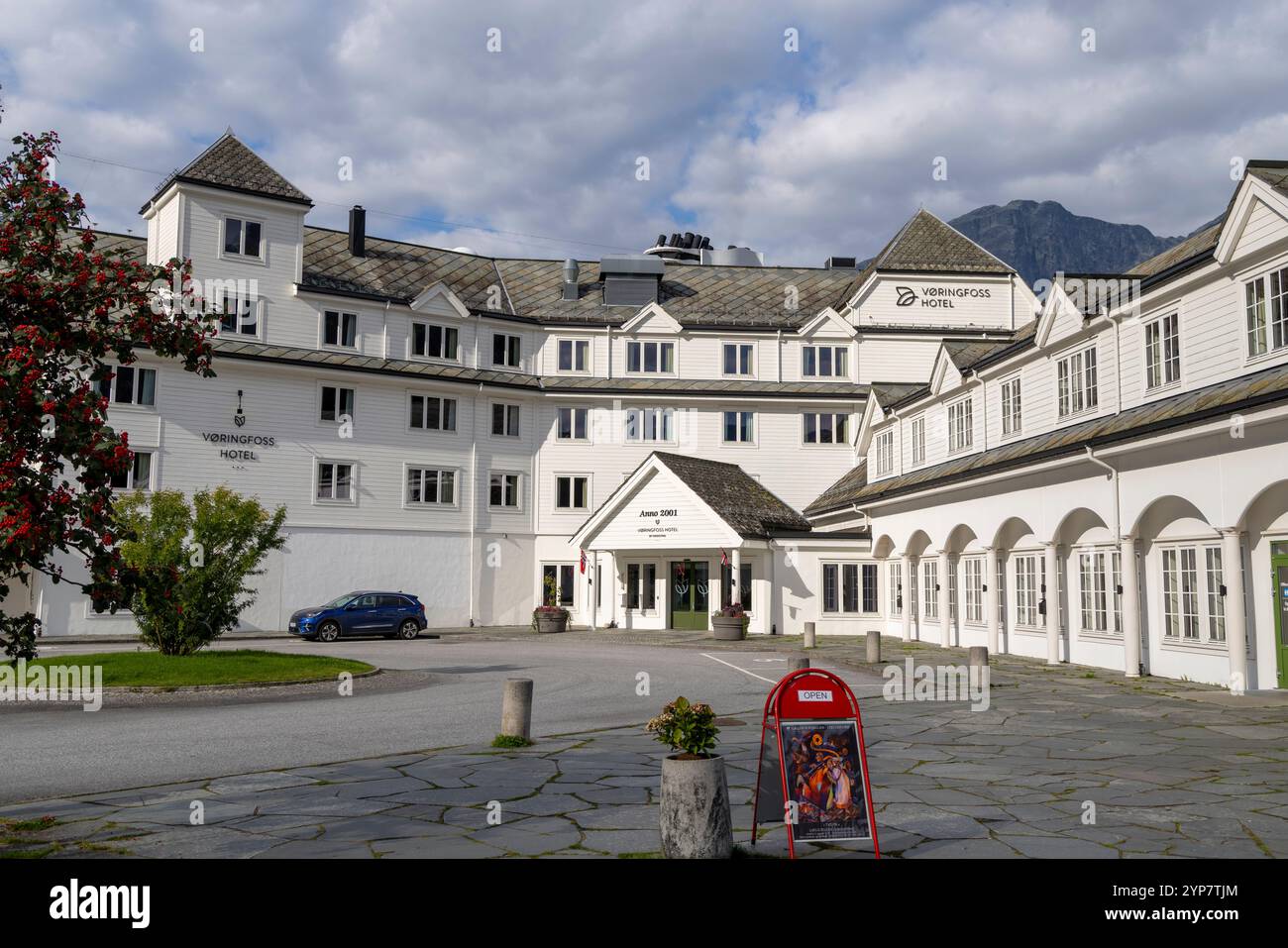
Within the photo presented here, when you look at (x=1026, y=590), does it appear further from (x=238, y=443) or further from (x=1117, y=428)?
(x=238, y=443)

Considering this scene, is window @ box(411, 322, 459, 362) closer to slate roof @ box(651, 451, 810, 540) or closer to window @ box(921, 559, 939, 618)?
slate roof @ box(651, 451, 810, 540)

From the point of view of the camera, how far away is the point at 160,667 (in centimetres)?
1859

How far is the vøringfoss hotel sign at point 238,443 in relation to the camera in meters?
37.7

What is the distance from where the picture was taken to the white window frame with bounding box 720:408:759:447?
4559cm

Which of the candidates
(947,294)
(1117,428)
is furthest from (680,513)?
(1117,428)

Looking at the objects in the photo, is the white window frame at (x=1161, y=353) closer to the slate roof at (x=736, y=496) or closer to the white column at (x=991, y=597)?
the white column at (x=991, y=597)

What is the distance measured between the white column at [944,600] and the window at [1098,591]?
6638mm

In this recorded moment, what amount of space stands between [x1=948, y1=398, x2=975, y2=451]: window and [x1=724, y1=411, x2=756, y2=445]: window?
15322 mm

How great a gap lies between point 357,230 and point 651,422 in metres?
15.0

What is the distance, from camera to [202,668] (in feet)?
61.9

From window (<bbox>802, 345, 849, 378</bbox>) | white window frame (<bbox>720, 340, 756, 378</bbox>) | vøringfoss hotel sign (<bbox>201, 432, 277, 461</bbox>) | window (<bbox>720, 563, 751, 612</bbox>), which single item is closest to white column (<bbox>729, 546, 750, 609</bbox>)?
window (<bbox>720, 563, 751, 612</bbox>)

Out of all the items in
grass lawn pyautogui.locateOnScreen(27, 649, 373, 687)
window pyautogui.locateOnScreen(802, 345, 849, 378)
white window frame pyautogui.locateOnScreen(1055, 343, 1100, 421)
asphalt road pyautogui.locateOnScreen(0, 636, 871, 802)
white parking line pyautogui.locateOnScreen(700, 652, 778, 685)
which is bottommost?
white parking line pyautogui.locateOnScreen(700, 652, 778, 685)

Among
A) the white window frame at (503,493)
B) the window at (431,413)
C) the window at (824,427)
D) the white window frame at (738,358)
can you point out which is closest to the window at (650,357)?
the white window frame at (738,358)
